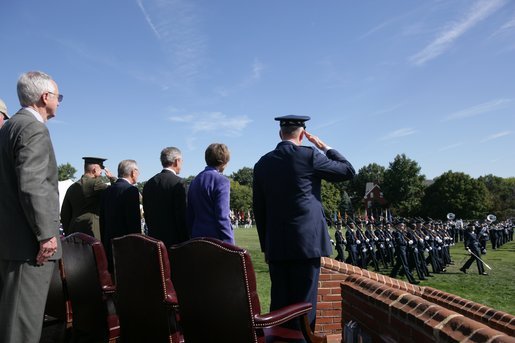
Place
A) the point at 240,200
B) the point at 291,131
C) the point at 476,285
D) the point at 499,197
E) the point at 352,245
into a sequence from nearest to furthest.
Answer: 1. the point at 291,131
2. the point at 476,285
3. the point at 352,245
4. the point at 499,197
5. the point at 240,200

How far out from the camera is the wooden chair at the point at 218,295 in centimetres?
223

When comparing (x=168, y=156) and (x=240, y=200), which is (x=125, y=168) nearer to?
(x=168, y=156)

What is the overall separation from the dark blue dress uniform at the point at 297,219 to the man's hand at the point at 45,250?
1520 millimetres

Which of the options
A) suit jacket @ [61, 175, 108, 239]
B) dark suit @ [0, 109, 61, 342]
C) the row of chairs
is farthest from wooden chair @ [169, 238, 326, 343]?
suit jacket @ [61, 175, 108, 239]

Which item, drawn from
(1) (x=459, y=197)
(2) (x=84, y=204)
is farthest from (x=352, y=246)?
(1) (x=459, y=197)

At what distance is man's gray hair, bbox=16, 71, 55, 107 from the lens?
2918mm

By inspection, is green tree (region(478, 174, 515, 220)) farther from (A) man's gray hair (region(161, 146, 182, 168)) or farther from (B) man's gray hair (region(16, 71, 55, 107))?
(B) man's gray hair (region(16, 71, 55, 107))

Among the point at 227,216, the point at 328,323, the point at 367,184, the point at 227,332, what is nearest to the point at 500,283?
the point at 328,323

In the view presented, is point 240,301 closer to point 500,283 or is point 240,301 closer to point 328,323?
point 328,323

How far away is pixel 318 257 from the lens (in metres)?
3.27

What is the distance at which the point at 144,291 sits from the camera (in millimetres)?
2672

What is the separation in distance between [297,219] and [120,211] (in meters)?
2.57

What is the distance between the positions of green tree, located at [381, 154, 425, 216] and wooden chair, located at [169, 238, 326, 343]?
257 ft

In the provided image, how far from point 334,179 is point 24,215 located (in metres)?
2.12
